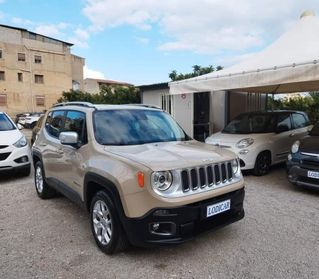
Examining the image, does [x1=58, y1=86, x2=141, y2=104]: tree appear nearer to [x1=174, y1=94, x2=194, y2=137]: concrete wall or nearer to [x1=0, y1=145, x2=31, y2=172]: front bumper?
[x1=174, y1=94, x2=194, y2=137]: concrete wall

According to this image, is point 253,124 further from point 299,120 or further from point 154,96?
point 154,96

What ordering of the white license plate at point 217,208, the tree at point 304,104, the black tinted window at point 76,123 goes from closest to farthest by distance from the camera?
the white license plate at point 217,208 < the black tinted window at point 76,123 < the tree at point 304,104

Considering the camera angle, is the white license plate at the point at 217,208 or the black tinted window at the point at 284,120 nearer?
the white license plate at the point at 217,208

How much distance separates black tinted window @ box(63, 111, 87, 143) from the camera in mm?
4104

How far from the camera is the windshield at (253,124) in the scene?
7.85 metres

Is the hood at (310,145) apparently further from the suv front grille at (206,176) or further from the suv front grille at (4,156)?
the suv front grille at (4,156)

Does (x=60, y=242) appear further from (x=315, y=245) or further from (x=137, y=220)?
(x=315, y=245)

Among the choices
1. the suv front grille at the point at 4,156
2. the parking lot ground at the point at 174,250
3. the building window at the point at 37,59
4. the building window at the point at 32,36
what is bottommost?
the parking lot ground at the point at 174,250

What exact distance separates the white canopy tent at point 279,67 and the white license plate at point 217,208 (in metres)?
3.69

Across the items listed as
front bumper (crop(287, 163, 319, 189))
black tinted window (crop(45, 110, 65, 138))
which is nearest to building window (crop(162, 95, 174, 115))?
front bumper (crop(287, 163, 319, 189))

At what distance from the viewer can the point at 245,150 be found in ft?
23.1

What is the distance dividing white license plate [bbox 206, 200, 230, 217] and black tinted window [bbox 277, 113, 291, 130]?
16.7 feet

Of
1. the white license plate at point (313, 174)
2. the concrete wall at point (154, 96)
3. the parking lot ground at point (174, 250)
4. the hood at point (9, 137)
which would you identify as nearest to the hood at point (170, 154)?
the parking lot ground at point (174, 250)

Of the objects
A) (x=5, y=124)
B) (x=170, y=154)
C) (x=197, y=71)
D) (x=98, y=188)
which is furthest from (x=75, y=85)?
(x=170, y=154)
